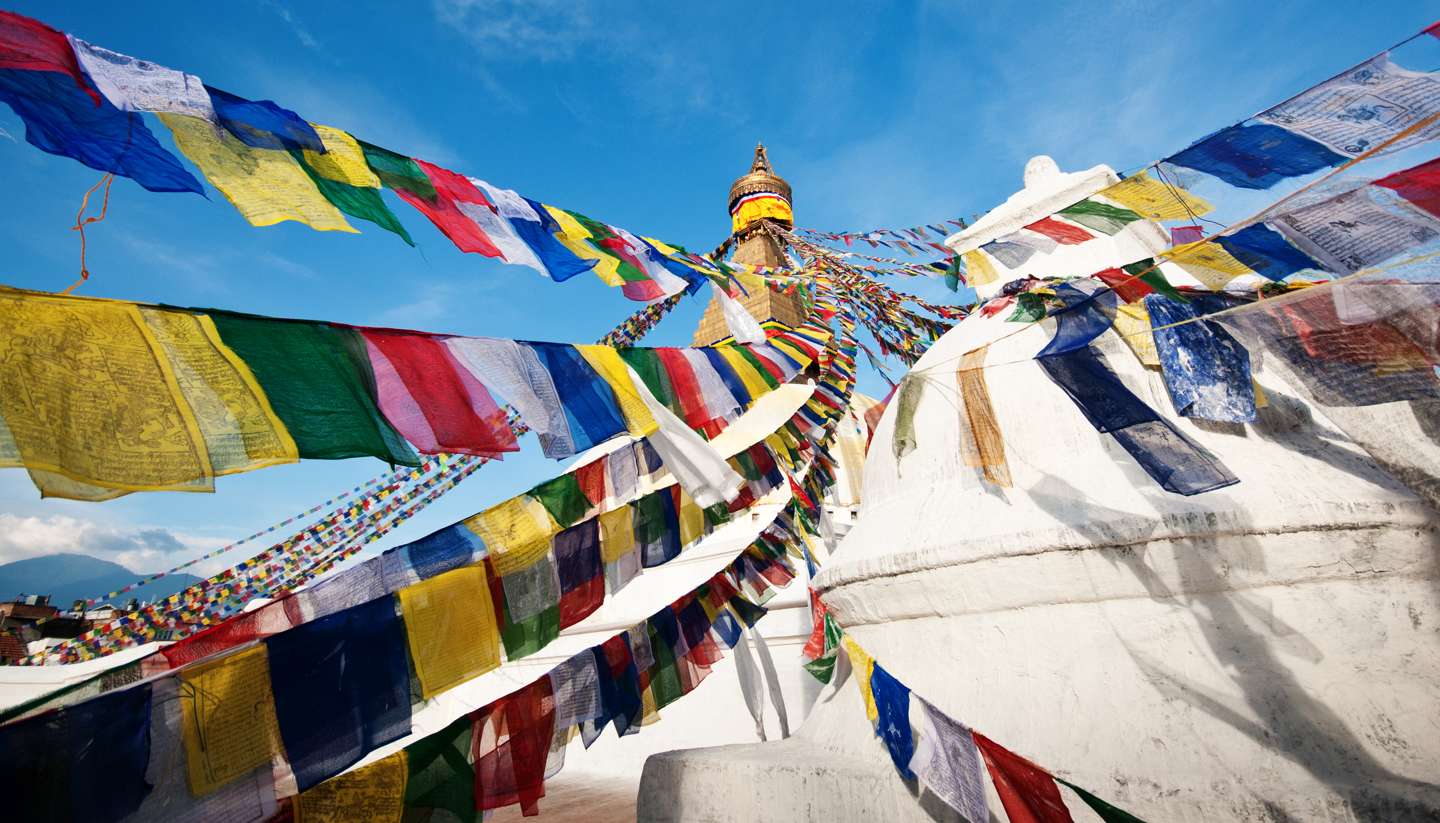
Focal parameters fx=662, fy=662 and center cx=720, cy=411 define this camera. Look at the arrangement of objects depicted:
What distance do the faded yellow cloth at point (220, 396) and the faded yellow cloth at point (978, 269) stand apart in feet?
13.3

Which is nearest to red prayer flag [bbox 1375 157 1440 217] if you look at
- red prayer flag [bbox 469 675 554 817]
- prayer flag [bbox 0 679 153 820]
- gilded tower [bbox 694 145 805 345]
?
red prayer flag [bbox 469 675 554 817]

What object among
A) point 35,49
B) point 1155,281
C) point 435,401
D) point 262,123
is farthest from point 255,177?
point 1155,281

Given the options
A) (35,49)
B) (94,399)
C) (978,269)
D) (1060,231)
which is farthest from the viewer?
(978,269)

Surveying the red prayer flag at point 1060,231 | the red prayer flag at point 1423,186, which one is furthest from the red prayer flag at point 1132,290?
the red prayer flag at point 1423,186

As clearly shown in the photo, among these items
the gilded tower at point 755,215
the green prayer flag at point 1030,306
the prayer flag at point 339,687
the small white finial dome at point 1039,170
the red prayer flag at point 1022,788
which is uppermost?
the gilded tower at point 755,215

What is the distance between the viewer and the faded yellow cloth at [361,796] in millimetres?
2484

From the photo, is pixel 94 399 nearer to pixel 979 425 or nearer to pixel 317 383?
pixel 317 383

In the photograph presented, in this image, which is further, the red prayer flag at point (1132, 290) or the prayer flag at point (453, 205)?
the red prayer flag at point (1132, 290)

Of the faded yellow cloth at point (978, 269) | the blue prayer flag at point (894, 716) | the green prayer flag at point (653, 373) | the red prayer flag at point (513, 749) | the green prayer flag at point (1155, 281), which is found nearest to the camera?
the blue prayer flag at point (894, 716)

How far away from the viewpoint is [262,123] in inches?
97.0

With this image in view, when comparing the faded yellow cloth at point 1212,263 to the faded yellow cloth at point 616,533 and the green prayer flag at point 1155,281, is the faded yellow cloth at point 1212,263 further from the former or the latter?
the faded yellow cloth at point 616,533

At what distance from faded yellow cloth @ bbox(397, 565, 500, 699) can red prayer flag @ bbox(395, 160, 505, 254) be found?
4.93 feet

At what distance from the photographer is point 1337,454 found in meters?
3.04

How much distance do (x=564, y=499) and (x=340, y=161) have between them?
1.85 m
